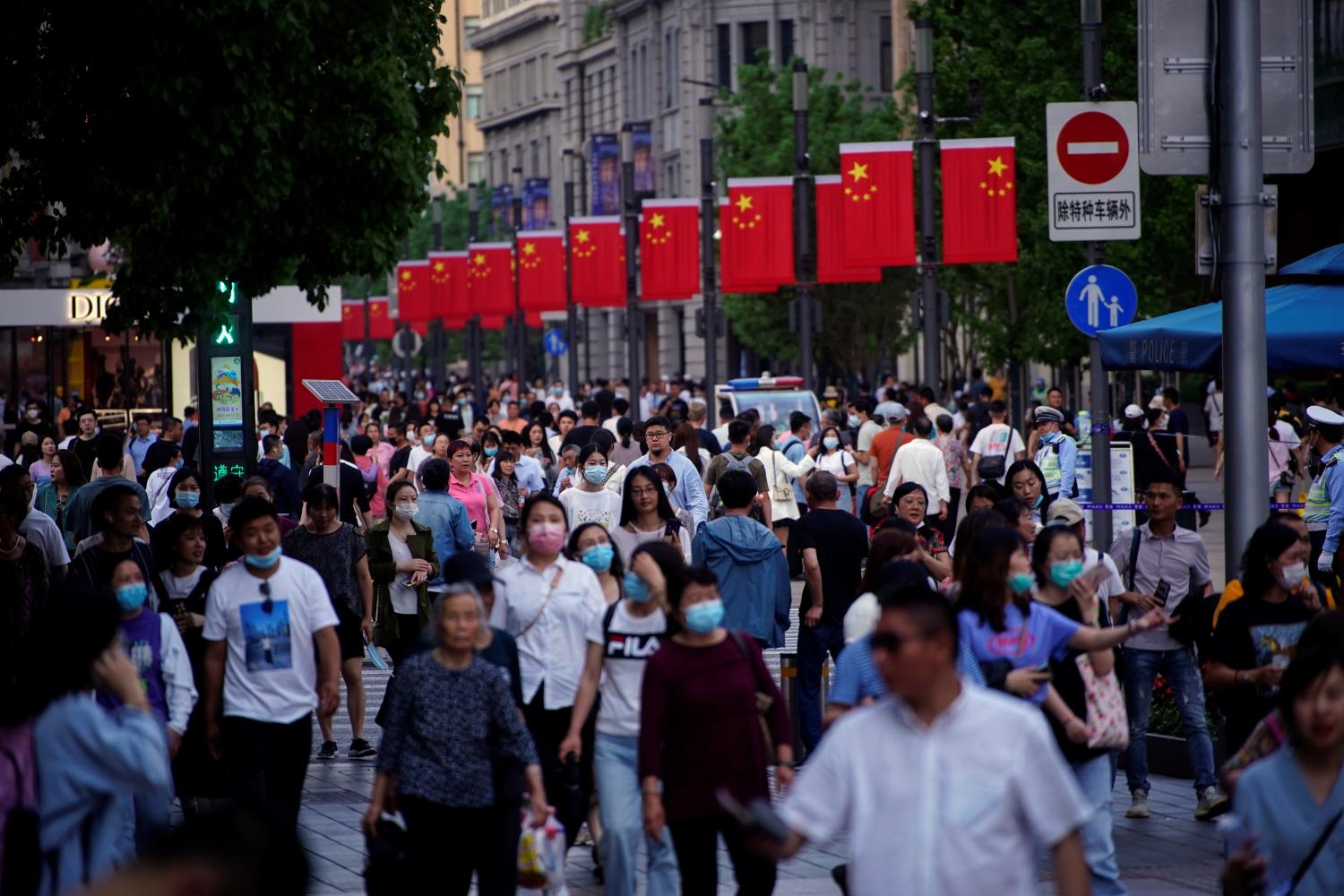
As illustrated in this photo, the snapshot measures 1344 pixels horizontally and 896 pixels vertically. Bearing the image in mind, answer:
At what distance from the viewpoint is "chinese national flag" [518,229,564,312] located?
5578 centimetres

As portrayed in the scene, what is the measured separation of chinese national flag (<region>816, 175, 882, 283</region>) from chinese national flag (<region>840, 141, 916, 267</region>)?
0.87 m

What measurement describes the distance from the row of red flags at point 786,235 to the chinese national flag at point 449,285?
338cm

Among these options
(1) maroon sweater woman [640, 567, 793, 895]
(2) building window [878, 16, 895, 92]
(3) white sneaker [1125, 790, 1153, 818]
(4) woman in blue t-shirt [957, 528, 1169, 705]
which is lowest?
(3) white sneaker [1125, 790, 1153, 818]

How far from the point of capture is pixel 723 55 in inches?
3324

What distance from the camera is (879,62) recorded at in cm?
8044

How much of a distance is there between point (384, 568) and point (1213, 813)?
496 centimetres

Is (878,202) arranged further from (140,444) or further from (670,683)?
(670,683)

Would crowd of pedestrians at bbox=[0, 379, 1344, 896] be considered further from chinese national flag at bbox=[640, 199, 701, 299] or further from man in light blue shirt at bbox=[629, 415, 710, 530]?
chinese national flag at bbox=[640, 199, 701, 299]

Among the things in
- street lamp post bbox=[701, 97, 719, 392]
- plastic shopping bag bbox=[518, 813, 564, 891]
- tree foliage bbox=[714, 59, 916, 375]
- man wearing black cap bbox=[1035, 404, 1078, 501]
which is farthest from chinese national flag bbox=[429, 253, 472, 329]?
plastic shopping bag bbox=[518, 813, 564, 891]

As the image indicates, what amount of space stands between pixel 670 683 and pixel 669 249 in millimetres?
35519

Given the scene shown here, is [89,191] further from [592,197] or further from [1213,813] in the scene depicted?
[592,197]

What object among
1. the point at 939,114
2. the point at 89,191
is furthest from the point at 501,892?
the point at 939,114

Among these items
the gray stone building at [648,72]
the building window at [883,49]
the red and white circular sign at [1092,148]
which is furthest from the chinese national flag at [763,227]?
the building window at [883,49]

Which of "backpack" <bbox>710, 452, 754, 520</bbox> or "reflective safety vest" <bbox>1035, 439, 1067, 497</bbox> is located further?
"reflective safety vest" <bbox>1035, 439, 1067, 497</bbox>
